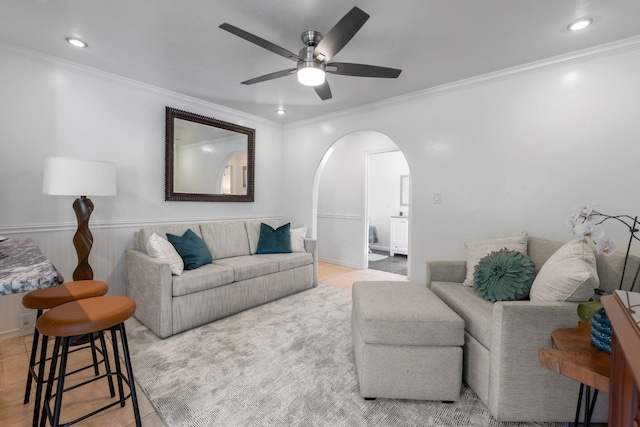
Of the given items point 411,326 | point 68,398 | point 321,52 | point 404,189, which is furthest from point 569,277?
point 404,189

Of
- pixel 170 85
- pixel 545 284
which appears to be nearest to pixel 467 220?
pixel 545 284

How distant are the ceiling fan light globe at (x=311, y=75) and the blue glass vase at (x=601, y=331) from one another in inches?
78.2

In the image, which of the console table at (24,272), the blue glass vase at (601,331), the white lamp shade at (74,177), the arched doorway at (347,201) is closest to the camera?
the console table at (24,272)

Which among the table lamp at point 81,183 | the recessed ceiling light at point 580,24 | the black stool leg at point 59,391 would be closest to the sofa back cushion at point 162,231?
the table lamp at point 81,183

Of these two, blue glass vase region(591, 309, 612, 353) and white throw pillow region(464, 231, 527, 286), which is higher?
white throw pillow region(464, 231, 527, 286)

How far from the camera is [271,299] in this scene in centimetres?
333

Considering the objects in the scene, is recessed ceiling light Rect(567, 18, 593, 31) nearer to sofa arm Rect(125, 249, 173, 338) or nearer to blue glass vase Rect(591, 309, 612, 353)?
blue glass vase Rect(591, 309, 612, 353)

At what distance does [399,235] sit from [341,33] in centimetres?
486

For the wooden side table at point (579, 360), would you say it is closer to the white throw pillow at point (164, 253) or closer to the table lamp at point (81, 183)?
the white throw pillow at point (164, 253)

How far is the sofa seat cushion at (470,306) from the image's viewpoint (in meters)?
1.69

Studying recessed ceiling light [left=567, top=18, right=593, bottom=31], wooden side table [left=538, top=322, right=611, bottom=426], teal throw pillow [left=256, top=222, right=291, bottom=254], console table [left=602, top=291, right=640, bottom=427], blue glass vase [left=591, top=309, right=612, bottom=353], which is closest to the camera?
console table [left=602, top=291, right=640, bottom=427]

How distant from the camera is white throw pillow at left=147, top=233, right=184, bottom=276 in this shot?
2.63 m

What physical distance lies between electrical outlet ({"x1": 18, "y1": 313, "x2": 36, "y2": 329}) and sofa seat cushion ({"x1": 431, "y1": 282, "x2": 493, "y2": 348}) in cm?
349

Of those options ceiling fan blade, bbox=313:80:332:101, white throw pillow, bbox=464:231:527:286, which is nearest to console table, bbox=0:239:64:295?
ceiling fan blade, bbox=313:80:332:101
